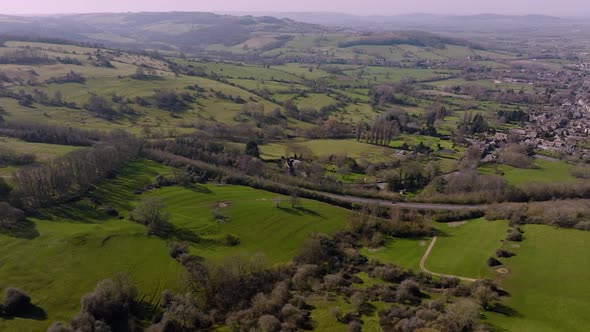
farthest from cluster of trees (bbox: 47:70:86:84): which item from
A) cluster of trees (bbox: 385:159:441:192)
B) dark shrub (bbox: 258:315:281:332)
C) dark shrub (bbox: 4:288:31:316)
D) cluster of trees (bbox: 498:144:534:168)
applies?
cluster of trees (bbox: 498:144:534:168)

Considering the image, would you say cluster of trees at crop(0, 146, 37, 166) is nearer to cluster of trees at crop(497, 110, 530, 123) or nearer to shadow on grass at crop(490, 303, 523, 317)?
shadow on grass at crop(490, 303, 523, 317)

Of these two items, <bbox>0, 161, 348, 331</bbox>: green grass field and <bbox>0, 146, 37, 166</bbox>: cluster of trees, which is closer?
<bbox>0, 161, 348, 331</bbox>: green grass field

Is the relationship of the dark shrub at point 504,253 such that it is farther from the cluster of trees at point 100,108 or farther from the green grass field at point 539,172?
the cluster of trees at point 100,108

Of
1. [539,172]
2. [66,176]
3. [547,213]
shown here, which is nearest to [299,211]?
[66,176]

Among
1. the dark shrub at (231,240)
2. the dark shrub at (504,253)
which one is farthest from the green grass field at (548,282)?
the dark shrub at (231,240)

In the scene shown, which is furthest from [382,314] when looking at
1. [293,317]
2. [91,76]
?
[91,76]

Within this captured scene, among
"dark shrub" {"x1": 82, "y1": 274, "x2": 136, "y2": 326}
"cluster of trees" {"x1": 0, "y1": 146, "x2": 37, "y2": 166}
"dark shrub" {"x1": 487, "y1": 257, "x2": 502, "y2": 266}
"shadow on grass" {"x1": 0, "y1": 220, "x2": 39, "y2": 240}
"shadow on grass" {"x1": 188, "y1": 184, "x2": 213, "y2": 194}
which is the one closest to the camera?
"dark shrub" {"x1": 82, "y1": 274, "x2": 136, "y2": 326}
